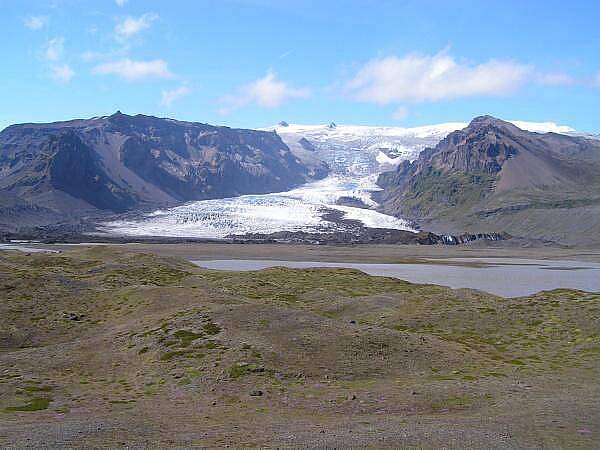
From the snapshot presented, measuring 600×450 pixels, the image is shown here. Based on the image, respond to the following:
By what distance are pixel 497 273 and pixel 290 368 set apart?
92.9 metres

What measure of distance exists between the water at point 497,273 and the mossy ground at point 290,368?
37564mm

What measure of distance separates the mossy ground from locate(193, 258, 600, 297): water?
37.6 m

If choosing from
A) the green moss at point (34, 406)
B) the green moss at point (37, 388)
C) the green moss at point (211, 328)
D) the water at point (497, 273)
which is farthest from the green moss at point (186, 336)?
the water at point (497, 273)

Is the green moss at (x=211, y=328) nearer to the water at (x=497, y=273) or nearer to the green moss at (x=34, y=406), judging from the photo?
the green moss at (x=34, y=406)

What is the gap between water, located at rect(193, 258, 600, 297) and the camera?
9300 centimetres

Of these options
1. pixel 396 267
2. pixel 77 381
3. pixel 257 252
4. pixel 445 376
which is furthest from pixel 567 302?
pixel 257 252

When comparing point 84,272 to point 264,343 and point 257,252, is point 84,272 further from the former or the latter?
point 257,252

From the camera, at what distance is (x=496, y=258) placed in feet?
532

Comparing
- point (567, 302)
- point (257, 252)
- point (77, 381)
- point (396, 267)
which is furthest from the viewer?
point (257, 252)

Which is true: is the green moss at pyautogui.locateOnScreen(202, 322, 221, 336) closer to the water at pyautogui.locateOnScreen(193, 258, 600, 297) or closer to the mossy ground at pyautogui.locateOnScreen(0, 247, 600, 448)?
the mossy ground at pyautogui.locateOnScreen(0, 247, 600, 448)

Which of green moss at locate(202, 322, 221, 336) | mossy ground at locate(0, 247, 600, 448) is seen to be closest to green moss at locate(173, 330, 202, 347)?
mossy ground at locate(0, 247, 600, 448)

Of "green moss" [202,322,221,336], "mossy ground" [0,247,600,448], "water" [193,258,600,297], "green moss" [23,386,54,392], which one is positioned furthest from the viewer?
"water" [193,258,600,297]

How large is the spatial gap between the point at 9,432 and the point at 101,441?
3604mm

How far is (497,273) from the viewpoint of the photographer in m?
117
